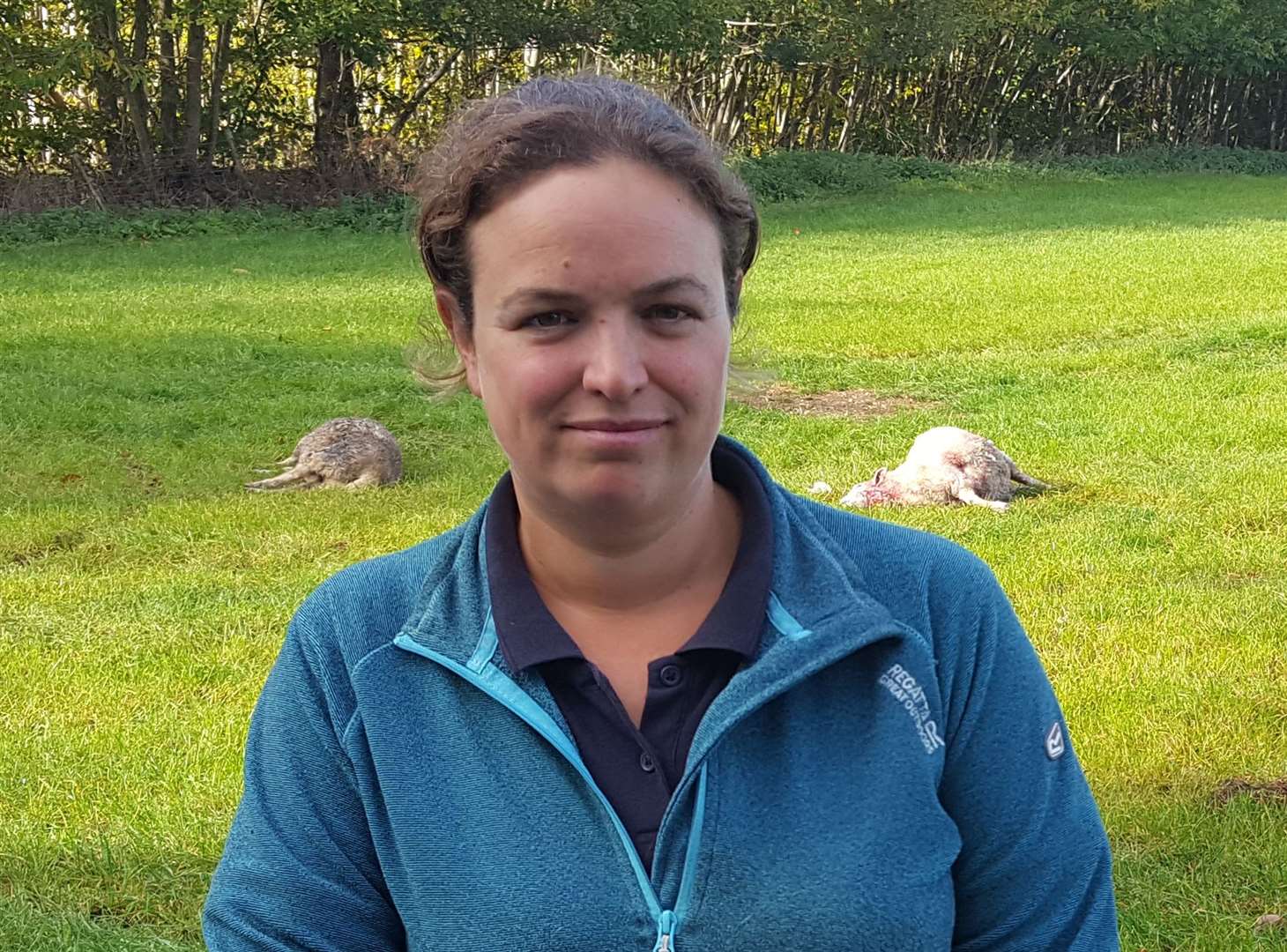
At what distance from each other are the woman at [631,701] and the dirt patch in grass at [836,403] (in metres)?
7.94

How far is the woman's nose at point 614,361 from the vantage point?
165 cm

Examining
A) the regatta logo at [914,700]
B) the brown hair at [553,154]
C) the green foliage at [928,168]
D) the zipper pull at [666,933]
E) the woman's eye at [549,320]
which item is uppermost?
the brown hair at [553,154]

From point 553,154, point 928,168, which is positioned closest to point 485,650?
point 553,154

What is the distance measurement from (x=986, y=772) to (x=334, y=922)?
0.71 meters

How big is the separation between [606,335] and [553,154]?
197mm

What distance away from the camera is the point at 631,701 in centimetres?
172

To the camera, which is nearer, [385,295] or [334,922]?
[334,922]

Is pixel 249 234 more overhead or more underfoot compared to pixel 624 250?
more underfoot

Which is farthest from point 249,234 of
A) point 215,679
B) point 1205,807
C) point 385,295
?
point 1205,807

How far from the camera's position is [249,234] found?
63.3 feet

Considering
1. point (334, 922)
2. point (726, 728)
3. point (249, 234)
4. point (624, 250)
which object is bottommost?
point (249, 234)

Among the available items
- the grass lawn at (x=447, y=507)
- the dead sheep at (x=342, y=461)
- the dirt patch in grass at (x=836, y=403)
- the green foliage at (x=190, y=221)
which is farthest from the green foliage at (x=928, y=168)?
the dead sheep at (x=342, y=461)

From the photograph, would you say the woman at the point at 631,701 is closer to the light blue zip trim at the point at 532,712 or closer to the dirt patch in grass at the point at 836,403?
the light blue zip trim at the point at 532,712

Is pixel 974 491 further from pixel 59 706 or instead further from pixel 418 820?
pixel 418 820
